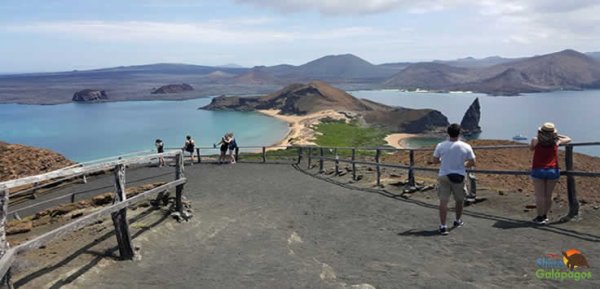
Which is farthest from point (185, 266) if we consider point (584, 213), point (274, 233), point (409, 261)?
point (584, 213)

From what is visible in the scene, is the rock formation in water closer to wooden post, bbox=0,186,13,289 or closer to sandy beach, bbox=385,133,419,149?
sandy beach, bbox=385,133,419,149

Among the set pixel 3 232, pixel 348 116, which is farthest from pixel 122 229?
pixel 348 116

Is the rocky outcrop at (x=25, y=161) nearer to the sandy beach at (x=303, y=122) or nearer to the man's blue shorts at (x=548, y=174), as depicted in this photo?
the man's blue shorts at (x=548, y=174)

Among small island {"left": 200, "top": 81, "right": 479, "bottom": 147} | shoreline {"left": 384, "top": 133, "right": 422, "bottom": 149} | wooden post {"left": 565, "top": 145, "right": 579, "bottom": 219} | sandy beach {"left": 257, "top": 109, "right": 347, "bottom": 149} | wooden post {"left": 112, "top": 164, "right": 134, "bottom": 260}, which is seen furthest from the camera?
small island {"left": 200, "top": 81, "right": 479, "bottom": 147}

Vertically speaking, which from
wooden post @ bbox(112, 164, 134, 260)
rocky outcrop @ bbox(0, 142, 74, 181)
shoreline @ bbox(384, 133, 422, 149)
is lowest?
shoreline @ bbox(384, 133, 422, 149)

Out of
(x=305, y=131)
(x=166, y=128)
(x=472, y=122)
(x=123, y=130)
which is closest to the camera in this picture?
(x=305, y=131)

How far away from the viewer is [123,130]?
13912cm

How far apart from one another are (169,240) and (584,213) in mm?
7901

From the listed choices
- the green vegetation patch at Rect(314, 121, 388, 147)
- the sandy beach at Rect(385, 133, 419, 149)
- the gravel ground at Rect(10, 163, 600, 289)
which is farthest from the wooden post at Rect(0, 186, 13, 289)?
the sandy beach at Rect(385, 133, 419, 149)

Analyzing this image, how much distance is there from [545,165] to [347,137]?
104 metres

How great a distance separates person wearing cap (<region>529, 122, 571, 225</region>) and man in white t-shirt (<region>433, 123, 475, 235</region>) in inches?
50.9

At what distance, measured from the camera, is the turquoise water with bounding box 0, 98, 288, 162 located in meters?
110

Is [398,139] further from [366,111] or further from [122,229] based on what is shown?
[122,229]

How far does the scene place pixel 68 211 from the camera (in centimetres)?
1236
